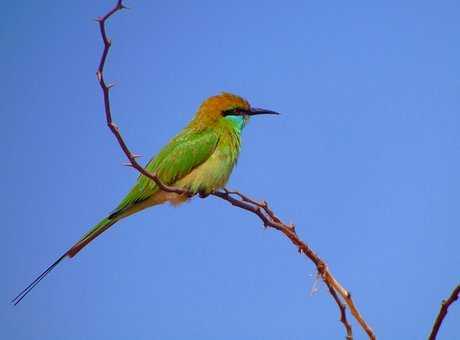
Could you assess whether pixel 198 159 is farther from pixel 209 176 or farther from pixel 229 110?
pixel 229 110

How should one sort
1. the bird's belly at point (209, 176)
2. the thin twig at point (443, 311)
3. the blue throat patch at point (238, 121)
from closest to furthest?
Result: the thin twig at point (443, 311) → the bird's belly at point (209, 176) → the blue throat patch at point (238, 121)

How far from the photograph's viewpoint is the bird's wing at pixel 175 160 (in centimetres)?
329

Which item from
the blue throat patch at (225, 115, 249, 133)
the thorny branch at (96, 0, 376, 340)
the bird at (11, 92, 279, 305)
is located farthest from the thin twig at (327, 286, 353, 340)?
the blue throat patch at (225, 115, 249, 133)

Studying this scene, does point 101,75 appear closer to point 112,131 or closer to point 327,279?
point 112,131

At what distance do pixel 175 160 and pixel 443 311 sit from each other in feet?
7.90

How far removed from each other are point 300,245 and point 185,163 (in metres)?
1.92

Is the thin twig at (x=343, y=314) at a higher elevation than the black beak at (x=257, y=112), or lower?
lower

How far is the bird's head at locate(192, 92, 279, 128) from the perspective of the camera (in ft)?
12.4

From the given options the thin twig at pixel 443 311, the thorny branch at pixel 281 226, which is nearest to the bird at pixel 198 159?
the thorny branch at pixel 281 226

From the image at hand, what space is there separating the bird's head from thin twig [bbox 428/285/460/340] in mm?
2636

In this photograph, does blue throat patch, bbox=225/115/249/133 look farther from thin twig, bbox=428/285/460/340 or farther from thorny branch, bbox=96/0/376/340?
thin twig, bbox=428/285/460/340

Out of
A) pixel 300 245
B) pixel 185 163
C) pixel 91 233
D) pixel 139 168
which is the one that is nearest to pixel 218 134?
pixel 185 163

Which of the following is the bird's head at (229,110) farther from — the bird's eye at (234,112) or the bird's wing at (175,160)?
the bird's wing at (175,160)

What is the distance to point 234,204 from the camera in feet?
6.86
